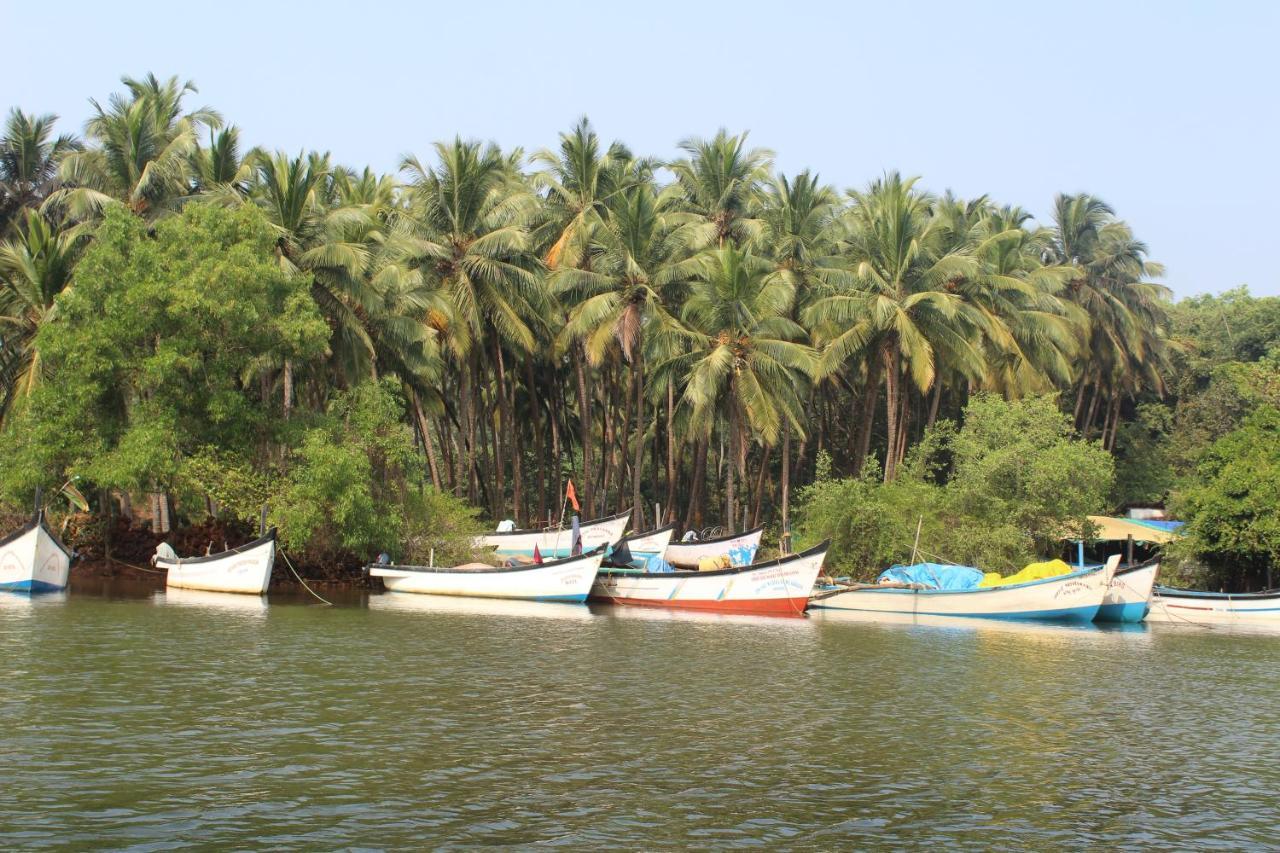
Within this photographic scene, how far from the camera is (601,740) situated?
15383 millimetres

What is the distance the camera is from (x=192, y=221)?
120ft

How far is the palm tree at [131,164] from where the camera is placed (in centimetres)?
4066

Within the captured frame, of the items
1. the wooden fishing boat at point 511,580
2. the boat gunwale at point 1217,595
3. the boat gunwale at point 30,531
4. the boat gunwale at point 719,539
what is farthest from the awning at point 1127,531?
the boat gunwale at point 30,531

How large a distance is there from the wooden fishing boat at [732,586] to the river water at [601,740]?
7.43 metres

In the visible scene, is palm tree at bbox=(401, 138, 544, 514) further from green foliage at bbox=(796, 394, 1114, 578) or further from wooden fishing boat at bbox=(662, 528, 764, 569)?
green foliage at bbox=(796, 394, 1114, 578)

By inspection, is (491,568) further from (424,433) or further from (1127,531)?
(1127,531)

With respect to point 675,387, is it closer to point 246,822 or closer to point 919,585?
point 919,585

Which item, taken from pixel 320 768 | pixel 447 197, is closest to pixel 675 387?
pixel 447 197

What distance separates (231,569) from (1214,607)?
2779cm

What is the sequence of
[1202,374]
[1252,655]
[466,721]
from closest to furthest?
[466,721], [1252,655], [1202,374]

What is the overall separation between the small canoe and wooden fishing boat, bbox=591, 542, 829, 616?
11.1 metres

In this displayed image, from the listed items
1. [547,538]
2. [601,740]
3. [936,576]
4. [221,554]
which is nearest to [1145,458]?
[936,576]

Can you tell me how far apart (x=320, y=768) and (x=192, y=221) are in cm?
2664

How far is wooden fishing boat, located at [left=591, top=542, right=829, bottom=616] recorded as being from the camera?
3431cm
